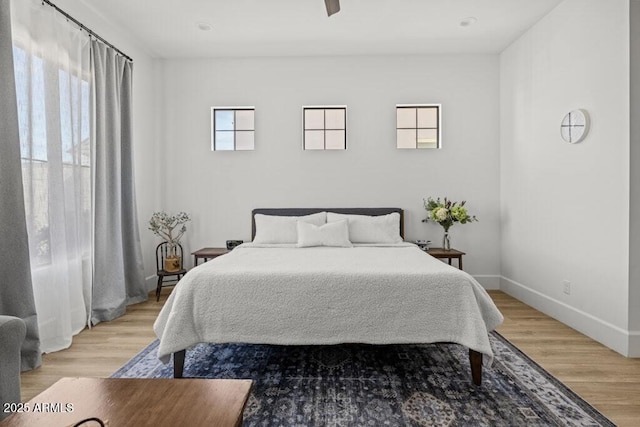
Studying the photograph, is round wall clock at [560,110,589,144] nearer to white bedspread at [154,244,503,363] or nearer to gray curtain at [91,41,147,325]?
white bedspread at [154,244,503,363]

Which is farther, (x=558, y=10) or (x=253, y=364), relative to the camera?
(x=558, y=10)

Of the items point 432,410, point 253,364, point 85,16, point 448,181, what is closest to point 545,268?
point 448,181

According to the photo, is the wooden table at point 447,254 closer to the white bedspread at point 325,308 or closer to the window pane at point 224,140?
the white bedspread at point 325,308

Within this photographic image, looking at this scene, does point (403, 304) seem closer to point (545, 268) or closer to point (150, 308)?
point (545, 268)

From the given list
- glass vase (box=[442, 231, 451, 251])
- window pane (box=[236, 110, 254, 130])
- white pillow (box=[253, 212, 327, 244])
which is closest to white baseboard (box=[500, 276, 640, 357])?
glass vase (box=[442, 231, 451, 251])

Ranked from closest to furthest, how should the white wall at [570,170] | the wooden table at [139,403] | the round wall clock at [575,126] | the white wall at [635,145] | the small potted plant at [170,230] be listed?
the wooden table at [139,403], the white wall at [635,145], the white wall at [570,170], the round wall clock at [575,126], the small potted plant at [170,230]

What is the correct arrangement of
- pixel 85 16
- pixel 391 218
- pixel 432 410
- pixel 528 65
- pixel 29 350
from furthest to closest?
pixel 391 218 → pixel 528 65 → pixel 85 16 → pixel 29 350 → pixel 432 410

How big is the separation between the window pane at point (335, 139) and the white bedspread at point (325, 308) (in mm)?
2554

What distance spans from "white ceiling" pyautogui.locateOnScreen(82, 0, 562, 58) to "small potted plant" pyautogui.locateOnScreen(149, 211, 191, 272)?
1.97 metres

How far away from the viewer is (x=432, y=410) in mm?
1831

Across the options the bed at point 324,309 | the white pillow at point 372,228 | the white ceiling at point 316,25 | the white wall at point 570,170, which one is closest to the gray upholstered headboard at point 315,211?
the white pillow at point 372,228

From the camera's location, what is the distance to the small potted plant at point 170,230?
393 centimetres

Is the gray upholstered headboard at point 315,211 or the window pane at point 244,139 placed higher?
the window pane at point 244,139

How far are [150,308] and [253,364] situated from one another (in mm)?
1818
